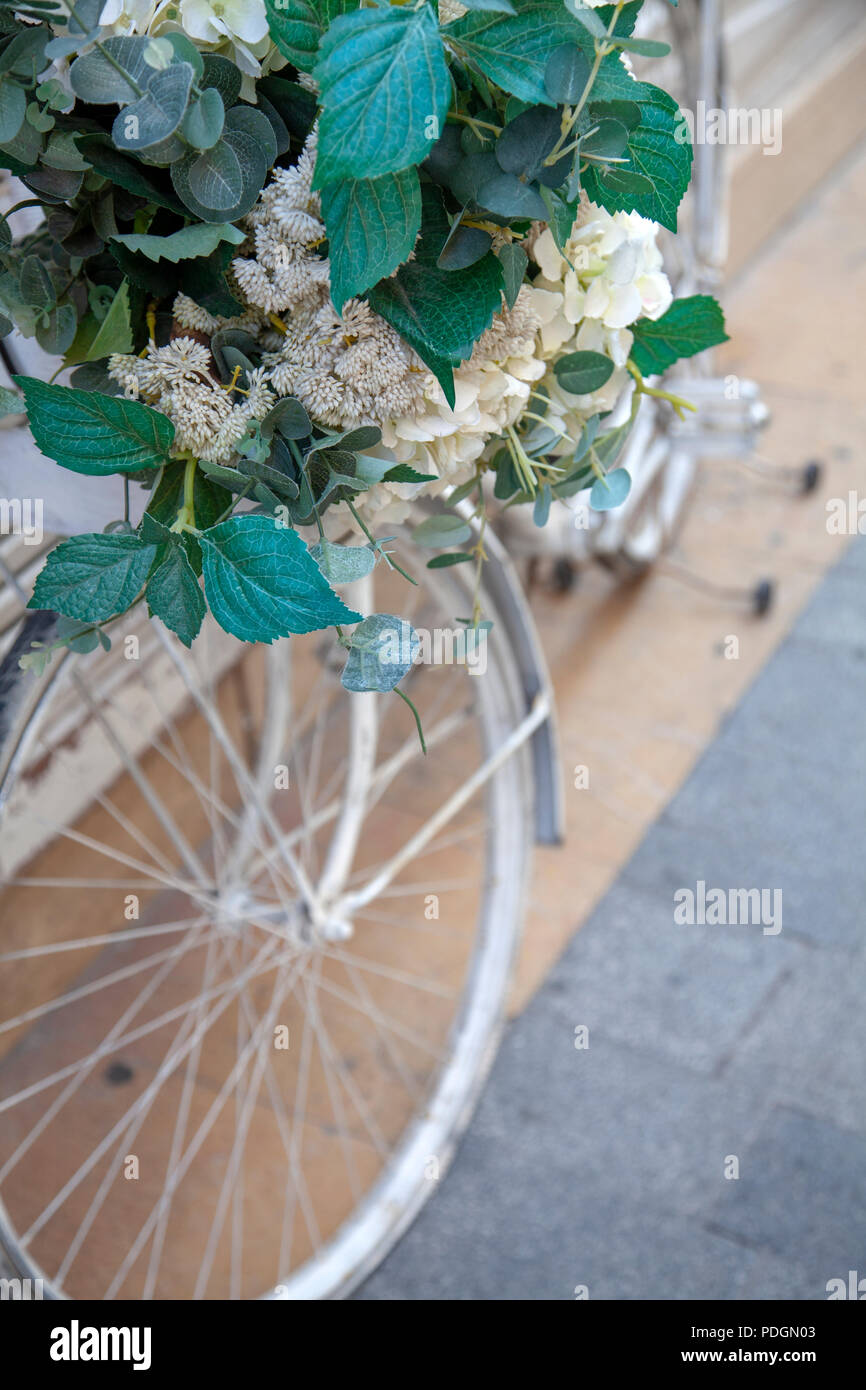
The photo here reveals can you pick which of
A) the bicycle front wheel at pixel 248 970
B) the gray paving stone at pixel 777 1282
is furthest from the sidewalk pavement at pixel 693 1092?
the bicycle front wheel at pixel 248 970

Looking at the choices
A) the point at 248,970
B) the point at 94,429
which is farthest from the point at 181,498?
the point at 248,970

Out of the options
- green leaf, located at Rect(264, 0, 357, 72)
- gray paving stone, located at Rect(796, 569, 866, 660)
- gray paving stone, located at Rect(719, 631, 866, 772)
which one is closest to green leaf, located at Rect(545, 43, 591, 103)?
green leaf, located at Rect(264, 0, 357, 72)

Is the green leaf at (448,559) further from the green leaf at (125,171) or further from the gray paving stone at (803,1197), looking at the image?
the gray paving stone at (803,1197)

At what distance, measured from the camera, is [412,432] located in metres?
0.67

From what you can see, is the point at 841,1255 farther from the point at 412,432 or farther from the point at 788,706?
the point at 412,432

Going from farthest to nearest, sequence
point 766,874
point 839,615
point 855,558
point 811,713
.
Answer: point 855,558 < point 839,615 < point 811,713 < point 766,874

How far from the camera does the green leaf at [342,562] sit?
633 mm

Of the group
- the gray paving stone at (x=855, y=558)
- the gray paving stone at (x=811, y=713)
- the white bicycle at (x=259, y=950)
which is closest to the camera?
the white bicycle at (x=259, y=950)

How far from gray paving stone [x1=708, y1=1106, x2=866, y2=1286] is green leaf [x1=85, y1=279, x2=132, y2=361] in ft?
3.86

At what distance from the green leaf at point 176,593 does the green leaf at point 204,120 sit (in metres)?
0.19

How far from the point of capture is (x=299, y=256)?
62cm

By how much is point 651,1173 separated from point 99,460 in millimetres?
1143

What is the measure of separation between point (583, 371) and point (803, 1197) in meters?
1.07

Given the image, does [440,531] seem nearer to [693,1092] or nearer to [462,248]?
[462,248]
